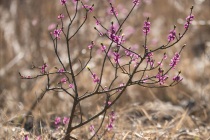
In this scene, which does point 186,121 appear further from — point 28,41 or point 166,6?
point 166,6

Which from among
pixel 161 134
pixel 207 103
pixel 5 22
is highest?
pixel 5 22

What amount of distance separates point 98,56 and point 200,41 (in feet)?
6.31

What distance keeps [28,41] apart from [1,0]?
1.11 metres

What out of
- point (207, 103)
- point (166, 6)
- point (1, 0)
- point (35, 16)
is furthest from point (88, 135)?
point (166, 6)

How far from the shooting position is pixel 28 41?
15.3 feet

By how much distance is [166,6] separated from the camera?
21.3 feet

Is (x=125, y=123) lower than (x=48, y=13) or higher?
lower

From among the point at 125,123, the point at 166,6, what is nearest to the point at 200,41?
the point at 166,6

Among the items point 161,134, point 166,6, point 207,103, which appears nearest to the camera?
point 161,134

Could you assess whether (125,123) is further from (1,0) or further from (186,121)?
(1,0)

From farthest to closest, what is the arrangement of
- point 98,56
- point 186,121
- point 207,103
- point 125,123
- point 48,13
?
point 48,13 < point 98,56 < point 207,103 < point 186,121 < point 125,123

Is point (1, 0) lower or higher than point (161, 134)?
higher

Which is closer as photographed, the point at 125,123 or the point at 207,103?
the point at 125,123

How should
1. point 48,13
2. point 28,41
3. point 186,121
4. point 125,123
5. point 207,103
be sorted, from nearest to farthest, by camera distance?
point 125,123 → point 186,121 → point 207,103 → point 28,41 → point 48,13
